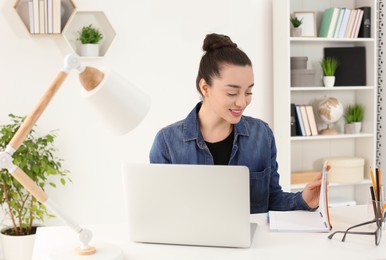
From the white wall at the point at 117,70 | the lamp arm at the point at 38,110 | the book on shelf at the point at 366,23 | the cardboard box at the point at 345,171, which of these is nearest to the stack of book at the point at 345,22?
the book on shelf at the point at 366,23

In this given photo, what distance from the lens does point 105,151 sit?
3.97 m

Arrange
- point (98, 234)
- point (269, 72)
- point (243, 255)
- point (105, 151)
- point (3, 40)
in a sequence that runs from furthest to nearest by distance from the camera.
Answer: point (269, 72) < point (105, 151) < point (3, 40) < point (98, 234) < point (243, 255)

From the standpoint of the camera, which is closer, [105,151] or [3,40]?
[3,40]

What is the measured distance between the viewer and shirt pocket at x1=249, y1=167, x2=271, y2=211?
7.62ft

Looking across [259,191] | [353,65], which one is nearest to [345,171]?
[353,65]

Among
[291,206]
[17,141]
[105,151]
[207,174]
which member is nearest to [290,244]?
[207,174]

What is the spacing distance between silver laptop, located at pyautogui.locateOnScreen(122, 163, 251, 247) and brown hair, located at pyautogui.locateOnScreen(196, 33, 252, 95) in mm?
752

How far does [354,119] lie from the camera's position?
14.2 ft

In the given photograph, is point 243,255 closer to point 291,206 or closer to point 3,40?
point 291,206

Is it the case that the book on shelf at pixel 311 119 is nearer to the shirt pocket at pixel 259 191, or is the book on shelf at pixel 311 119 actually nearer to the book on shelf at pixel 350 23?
the book on shelf at pixel 350 23

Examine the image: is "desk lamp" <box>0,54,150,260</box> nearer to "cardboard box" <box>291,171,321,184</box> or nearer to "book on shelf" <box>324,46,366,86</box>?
"cardboard box" <box>291,171,321,184</box>

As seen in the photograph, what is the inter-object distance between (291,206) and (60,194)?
7.08 feet

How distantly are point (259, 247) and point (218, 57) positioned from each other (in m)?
0.95

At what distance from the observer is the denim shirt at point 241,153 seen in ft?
7.64
